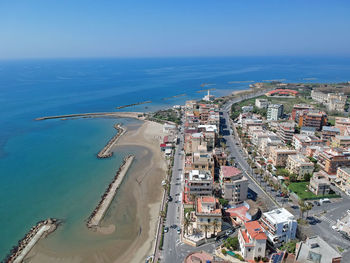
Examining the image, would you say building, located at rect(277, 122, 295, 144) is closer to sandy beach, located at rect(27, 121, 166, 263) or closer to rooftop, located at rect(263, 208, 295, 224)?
sandy beach, located at rect(27, 121, 166, 263)

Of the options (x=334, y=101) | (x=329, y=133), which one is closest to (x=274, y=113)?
(x=329, y=133)

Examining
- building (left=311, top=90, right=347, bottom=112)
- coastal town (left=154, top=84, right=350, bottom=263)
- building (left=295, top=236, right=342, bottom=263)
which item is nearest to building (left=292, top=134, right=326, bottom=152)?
coastal town (left=154, top=84, right=350, bottom=263)

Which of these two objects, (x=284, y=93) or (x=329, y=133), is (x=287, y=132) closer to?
(x=329, y=133)

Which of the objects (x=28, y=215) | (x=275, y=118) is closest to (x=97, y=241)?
(x=28, y=215)

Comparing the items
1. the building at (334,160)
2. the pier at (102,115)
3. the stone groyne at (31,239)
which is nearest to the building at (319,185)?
the building at (334,160)

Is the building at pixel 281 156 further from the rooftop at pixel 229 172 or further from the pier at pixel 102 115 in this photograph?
the pier at pixel 102 115

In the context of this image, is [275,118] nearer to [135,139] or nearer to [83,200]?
[135,139]

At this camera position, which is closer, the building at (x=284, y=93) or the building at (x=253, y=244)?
the building at (x=253, y=244)
